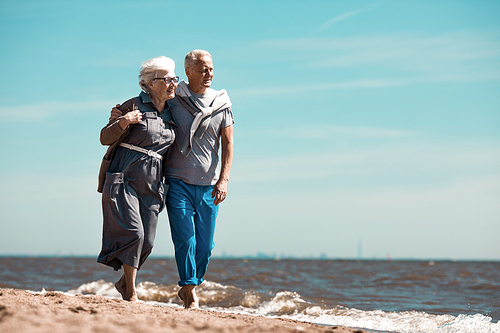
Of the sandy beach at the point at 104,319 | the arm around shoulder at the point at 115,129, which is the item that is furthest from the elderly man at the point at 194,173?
the sandy beach at the point at 104,319

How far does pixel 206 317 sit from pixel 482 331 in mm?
3315

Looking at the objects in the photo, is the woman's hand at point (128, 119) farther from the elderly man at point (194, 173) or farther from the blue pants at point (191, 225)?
the blue pants at point (191, 225)

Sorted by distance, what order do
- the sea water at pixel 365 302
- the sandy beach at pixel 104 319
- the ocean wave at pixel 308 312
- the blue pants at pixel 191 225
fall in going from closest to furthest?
1. the sandy beach at pixel 104 319
2. the blue pants at pixel 191 225
3. the ocean wave at pixel 308 312
4. the sea water at pixel 365 302

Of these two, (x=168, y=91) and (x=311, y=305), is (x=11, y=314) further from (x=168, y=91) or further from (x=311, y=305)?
(x=311, y=305)

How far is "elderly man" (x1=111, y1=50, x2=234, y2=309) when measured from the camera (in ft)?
12.6

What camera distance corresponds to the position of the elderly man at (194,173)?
3828mm

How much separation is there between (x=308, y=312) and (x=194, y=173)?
3.58m

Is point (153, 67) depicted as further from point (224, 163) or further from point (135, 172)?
point (224, 163)

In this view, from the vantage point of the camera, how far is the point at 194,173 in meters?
3.85

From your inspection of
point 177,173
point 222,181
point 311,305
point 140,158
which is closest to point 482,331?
point 311,305

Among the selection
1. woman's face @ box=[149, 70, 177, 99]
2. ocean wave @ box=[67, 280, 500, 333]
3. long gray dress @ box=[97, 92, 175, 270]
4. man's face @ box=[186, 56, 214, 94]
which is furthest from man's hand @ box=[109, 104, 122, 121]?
ocean wave @ box=[67, 280, 500, 333]

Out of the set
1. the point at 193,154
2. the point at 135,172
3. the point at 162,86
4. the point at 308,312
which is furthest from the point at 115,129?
the point at 308,312

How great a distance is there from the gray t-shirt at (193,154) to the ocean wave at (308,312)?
8.89 ft

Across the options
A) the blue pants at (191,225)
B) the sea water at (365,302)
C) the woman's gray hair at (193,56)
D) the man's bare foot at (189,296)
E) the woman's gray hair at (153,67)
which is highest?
the woman's gray hair at (193,56)
